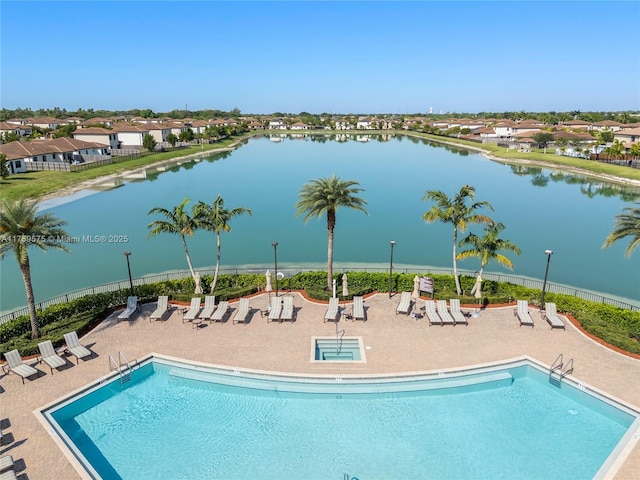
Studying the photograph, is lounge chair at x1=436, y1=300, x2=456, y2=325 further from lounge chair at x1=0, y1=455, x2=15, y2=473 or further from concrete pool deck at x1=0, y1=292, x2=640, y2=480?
lounge chair at x1=0, y1=455, x2=15, y2=473

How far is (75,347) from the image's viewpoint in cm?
1705

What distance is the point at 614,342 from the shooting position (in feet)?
56.8

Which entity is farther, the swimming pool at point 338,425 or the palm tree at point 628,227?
the palm tree at point 628,227

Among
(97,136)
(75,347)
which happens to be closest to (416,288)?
(75,347)

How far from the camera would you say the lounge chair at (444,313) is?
1933 centimetres

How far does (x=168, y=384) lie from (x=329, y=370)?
5782 millimetres

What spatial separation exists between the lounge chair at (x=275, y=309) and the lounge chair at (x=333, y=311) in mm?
2119

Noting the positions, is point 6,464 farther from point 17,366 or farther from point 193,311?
point 193,311

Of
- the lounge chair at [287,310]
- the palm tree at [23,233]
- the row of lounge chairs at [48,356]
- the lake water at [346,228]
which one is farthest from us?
the lake water at [346,228]

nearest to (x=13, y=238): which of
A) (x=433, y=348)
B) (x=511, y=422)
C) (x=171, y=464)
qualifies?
(x=171, y=464)

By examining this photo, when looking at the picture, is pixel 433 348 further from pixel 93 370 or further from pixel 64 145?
pixel 64 145

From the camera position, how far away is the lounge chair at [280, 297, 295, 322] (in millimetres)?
19566

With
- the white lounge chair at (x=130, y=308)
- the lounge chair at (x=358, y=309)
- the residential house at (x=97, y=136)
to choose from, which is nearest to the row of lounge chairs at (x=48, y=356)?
the white lounge chair at (x=130, y=308)

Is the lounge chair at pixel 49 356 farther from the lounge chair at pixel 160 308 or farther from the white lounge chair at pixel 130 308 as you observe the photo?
the lounge chair at pixel 160 308
